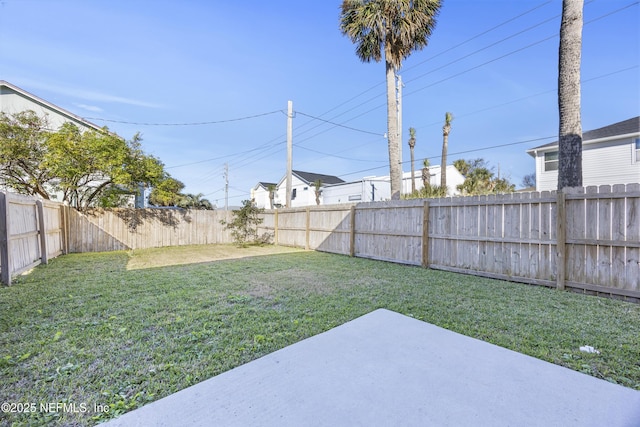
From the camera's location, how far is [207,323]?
2.99 meters

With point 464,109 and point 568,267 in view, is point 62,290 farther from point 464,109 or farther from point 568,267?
point 464,109

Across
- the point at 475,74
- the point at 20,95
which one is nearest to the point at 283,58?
the point at 475,74

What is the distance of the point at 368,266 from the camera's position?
664cm

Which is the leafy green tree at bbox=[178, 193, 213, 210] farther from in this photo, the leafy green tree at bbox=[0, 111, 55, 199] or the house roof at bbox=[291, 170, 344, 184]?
the leafy green tree at bbox=[0, 111, 55, 199]

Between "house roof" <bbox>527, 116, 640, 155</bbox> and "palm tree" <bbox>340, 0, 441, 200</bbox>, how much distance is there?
29.3 ft

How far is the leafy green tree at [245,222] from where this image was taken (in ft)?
38.0

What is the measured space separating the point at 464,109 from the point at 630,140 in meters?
7.39

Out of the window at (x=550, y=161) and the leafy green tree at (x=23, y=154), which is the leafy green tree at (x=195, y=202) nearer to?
the leafy green tree at (x=23, y=154)

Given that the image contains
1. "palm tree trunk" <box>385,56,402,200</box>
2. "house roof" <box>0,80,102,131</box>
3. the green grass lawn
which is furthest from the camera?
"house roof" <box>0,80,102,131</box>

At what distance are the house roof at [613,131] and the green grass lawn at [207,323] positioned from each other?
1173 cm

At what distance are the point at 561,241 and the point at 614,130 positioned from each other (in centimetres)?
1201

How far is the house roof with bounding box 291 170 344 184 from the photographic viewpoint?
2552 centimetres

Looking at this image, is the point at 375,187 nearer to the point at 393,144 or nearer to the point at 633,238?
the point at 393,144

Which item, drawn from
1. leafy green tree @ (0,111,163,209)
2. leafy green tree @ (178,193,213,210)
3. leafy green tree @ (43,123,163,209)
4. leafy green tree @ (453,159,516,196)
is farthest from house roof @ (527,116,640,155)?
leafy green tree @ (178,193,213,210)
